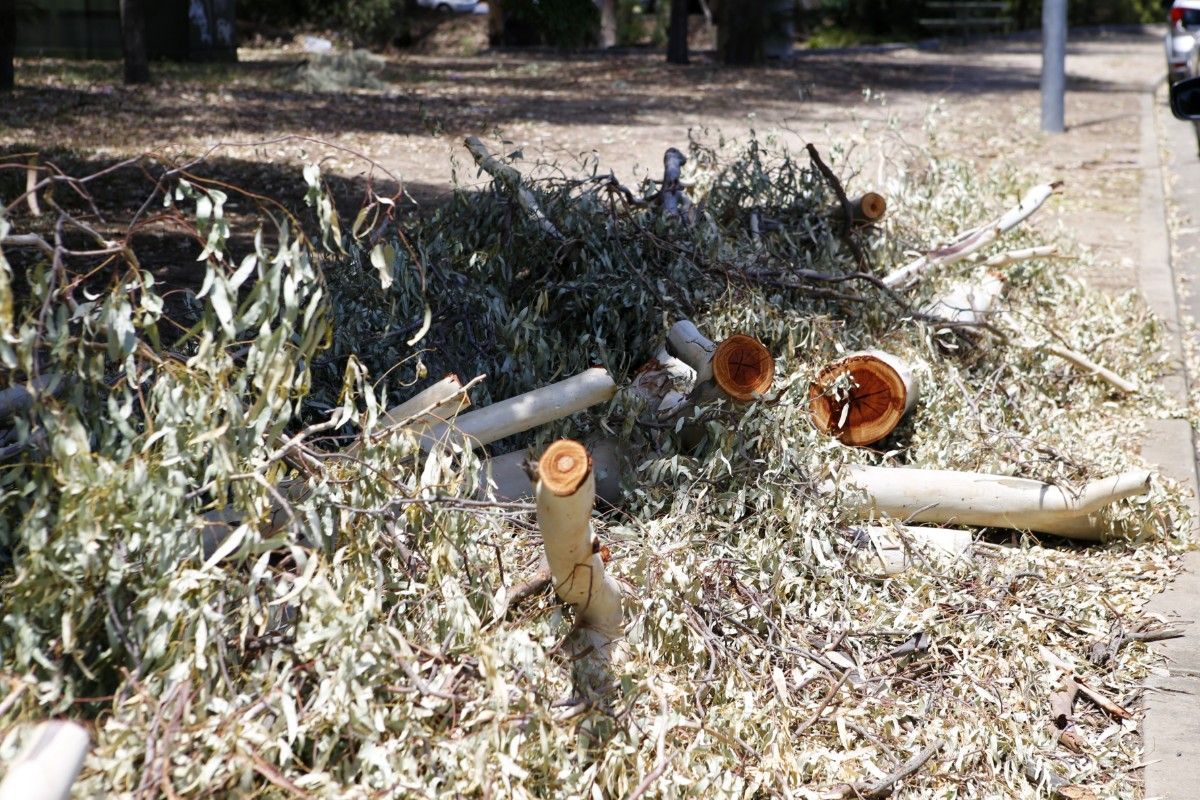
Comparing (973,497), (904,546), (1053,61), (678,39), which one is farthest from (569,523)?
(678,39)

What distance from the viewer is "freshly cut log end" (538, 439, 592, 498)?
8.94 feet

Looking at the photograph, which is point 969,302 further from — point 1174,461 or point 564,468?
point 564,468

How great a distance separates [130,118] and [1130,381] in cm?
915

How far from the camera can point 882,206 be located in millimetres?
6086

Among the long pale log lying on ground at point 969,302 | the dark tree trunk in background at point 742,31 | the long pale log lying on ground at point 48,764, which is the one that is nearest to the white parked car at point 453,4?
the dark tree trunk in background at point 742,31

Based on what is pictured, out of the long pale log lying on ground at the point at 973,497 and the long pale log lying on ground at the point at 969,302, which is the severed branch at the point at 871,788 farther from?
the long pale log lying on ground at the point at 969,302

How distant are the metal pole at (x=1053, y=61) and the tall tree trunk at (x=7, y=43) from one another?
1017cm

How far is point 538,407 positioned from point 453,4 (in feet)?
83.4

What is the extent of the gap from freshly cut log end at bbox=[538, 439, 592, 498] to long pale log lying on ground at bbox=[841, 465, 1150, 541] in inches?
73.0

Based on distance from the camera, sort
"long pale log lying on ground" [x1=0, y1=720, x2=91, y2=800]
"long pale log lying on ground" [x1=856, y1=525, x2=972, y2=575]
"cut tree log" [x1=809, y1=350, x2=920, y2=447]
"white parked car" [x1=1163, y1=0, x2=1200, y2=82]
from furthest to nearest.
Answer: "white parked car" [x1=1163, y1=0, x2=1200, y2=82] < "cut tree log" [x1=809, y1=350, x2=920, y2=447] < "long pale log lying on ground" [x1=856, y1=525, x2=972, y2=575] < "long pale log lying on ground" [x1=0, y1=720, x2=91, y2=800]

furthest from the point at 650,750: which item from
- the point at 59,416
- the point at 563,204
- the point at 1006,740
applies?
the point at 563,204

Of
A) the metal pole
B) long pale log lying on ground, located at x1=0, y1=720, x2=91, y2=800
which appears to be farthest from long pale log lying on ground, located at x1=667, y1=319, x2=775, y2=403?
the metal pole

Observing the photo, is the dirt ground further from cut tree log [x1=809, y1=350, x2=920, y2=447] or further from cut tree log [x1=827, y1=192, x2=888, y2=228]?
cut tree log [x1=809, y1=350, x2=920, y2=447]

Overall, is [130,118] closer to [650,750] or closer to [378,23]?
[650,750]
